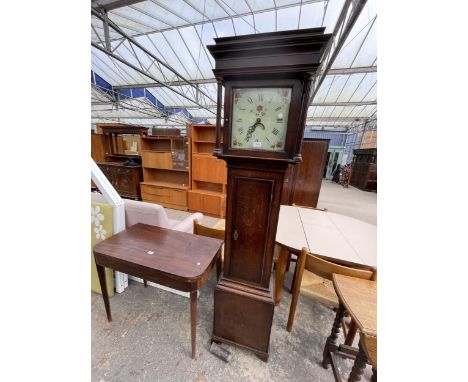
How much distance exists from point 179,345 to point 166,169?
3.43 meters

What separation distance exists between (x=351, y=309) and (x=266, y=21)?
4.31 meters

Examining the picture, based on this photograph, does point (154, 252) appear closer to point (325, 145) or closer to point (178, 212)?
point (178, 212)

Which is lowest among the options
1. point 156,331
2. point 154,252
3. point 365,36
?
point 156,331

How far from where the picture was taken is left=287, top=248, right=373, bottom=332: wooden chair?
3.37 feet

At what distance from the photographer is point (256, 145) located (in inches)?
35.0

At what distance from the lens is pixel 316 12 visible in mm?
2877

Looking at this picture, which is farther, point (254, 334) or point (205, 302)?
point (205, 302)

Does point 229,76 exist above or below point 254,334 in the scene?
above

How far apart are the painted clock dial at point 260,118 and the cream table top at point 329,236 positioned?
86 cm

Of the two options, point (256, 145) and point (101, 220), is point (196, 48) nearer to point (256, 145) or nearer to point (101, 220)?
point (101, 220)

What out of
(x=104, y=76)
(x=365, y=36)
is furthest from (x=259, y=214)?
(x=104, y=76)

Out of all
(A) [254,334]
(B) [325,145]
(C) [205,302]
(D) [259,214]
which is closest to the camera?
(D) [259,214]

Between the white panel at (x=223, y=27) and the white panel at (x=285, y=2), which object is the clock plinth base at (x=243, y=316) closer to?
the white panel at (x=285, y=2)
